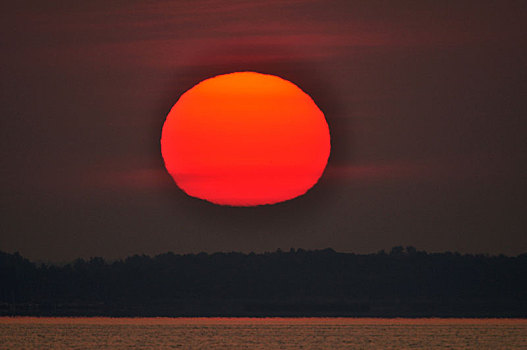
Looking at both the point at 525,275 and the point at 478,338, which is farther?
the point at 525,275

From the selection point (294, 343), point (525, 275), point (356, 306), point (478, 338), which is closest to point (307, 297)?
point (356, 306)

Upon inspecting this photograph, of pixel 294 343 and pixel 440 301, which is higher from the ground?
pixel 440 301

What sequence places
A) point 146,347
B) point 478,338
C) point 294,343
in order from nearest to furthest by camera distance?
point 146,347 < point 294,343 < point 478,338

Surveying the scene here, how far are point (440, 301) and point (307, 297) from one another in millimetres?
18865

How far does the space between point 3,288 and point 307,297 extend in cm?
4255

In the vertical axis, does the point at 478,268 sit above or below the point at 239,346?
above

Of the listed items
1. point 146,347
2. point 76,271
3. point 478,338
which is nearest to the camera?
point 146,347

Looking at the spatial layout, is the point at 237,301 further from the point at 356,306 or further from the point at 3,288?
the point at 3,288

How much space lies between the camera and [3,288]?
17662cm

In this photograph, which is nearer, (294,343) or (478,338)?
(294,343)

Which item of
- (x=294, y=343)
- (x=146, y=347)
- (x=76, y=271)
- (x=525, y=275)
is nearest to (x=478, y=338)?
(x=294, y=343)

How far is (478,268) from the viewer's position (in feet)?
571

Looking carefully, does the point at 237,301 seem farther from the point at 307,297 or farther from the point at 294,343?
the point at 294,343

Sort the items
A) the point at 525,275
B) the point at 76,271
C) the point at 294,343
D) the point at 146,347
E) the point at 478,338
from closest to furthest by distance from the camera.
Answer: the point at 146,347
the point at 294,343
the point at 478,338
the point at 525,275
the point at 76,271
